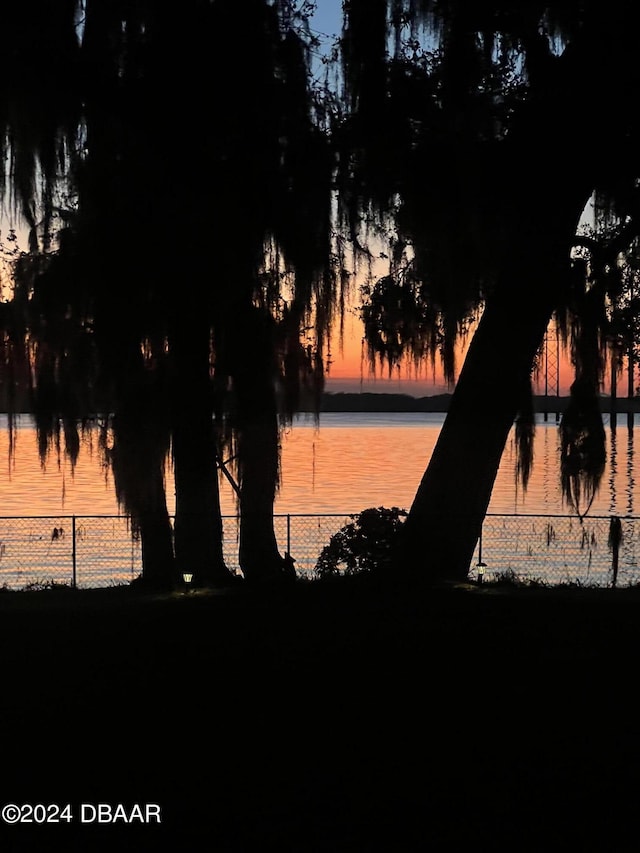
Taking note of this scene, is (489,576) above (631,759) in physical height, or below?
below

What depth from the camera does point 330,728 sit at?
465 centimetres

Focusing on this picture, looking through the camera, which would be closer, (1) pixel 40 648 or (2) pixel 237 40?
(1) pixel 40 648

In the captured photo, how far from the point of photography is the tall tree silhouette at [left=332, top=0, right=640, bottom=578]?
8.60m

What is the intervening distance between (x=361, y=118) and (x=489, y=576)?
264 inches

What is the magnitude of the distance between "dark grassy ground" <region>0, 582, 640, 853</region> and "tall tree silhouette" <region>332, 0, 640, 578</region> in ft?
7.42

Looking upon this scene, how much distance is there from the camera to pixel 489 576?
12875 millimetres

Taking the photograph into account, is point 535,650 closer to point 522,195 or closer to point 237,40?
point 522,195

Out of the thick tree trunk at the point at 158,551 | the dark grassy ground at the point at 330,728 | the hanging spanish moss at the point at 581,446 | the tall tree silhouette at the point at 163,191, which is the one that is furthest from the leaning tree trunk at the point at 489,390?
the thick tree trunk at the point at 158,551

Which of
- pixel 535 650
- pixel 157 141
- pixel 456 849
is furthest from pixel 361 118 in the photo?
pixel 456 849

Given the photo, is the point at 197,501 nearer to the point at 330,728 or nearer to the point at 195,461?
the point at 195,461

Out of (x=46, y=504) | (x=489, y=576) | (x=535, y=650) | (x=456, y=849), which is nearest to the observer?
(x=456, y=849)

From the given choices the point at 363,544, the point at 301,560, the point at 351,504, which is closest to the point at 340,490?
the point at 351,504

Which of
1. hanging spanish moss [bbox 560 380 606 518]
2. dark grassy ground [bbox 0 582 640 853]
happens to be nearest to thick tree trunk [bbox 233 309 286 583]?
dark grassy ground [bbox 0 582 640 853]

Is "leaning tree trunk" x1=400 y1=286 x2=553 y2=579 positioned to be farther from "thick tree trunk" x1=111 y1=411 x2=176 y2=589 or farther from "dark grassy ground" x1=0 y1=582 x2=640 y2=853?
"thick tree trunk" x1=111 y1=411 x2=176 y2=589
